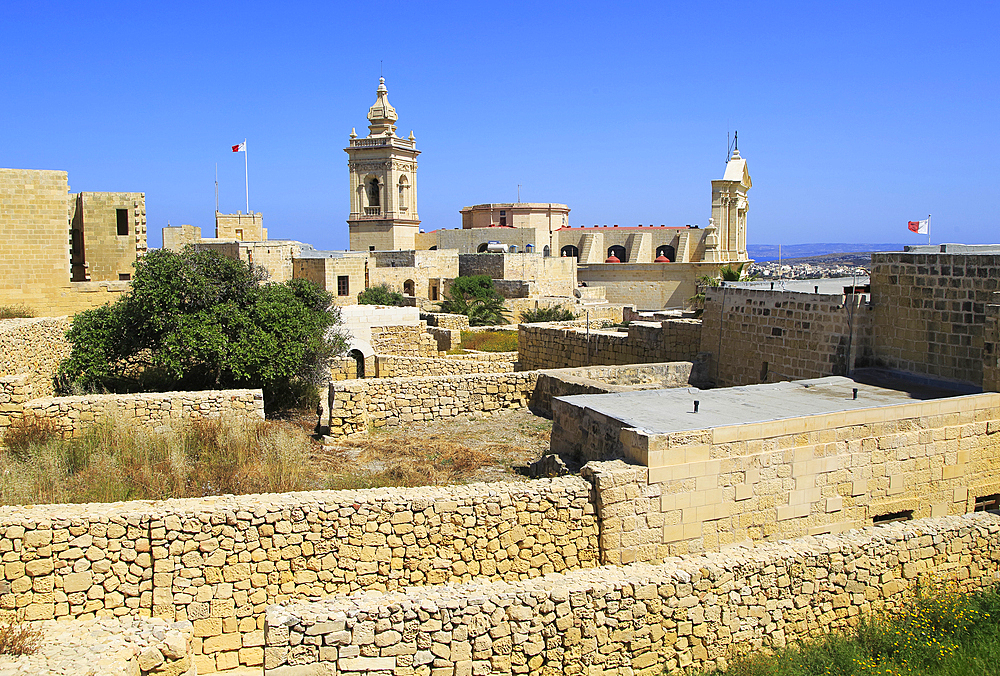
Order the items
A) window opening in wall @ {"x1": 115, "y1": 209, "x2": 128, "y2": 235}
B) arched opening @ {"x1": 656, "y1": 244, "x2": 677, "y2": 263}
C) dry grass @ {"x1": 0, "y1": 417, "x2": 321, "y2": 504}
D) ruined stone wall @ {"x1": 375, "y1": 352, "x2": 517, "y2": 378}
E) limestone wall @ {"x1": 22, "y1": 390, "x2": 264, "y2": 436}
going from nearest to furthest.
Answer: dry grass @ {"x1": 0, "y1": 417, "x2": 321, "y2": 504}, limestone wall @ {"x1": 22, "y1": 390, "x2": 264, "y2": 436}, ruined stone wall @ {"x1": 375, "y1": 352, "x2": 517, "y2": 378}, window opening in wall @ {"x1": 115, "y1": 209, "x2": 128, "y2": 235}, arched opening @ {"x1": 656, "y1": 244, "x2": 677, "y2": 263}

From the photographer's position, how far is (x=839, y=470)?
6816 mm

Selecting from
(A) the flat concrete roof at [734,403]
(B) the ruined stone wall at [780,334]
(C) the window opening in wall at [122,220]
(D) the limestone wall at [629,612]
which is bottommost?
(D) the limestone wall at [629,612]

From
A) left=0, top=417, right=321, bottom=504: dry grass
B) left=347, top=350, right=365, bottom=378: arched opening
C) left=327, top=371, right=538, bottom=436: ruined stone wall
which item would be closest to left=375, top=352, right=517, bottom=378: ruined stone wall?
left=347, top=350, right=365, bottom=378: arched opening

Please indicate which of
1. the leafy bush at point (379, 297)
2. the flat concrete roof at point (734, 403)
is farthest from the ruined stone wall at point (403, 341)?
the leafy bush at point (379, 297)

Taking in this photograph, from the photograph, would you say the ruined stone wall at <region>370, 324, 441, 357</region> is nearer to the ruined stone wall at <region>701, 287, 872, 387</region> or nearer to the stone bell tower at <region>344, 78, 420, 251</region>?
the ruined stone wall at <region>701, 287, 872, 387</region>

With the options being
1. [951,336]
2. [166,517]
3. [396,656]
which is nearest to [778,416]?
[951,336]

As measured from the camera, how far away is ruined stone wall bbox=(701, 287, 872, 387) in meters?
9.47

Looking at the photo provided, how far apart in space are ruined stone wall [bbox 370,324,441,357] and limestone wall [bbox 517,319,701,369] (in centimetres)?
393

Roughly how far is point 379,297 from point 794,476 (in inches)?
1269

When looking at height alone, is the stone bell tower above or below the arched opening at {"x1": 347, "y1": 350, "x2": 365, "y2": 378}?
above

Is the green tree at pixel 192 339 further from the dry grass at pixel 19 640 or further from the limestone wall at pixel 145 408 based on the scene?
the dry grass at pixel 19 640

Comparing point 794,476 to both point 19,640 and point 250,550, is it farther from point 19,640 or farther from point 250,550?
point 19,640

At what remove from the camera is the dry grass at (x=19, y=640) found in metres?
4.53

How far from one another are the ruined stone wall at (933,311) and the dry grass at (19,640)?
8608 mm
